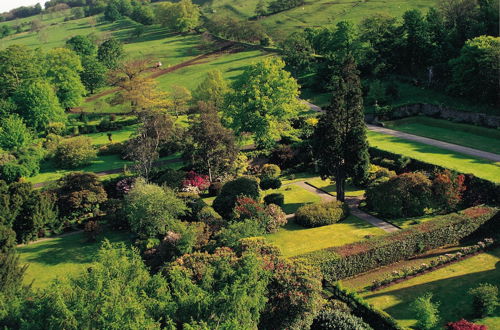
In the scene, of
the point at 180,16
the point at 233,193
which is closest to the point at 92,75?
the point at 180,16

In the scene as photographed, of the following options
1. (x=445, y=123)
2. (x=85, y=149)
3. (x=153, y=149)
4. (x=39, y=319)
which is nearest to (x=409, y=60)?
(x=445, y=123)

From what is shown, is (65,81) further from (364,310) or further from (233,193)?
(364,310)

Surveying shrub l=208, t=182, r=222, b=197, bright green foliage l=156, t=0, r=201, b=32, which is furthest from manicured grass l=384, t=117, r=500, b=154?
bright green foliage l=156, t=0, r=201, b=32

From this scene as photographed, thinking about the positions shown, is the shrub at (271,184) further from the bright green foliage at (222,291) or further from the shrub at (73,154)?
the shrub at (73,154)

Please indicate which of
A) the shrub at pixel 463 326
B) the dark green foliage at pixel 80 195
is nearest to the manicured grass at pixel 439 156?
the shrub at pixel 463 326

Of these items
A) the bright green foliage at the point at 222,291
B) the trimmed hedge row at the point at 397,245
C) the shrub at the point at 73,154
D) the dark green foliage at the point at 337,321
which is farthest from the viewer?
the shrub at the point at 73,154
